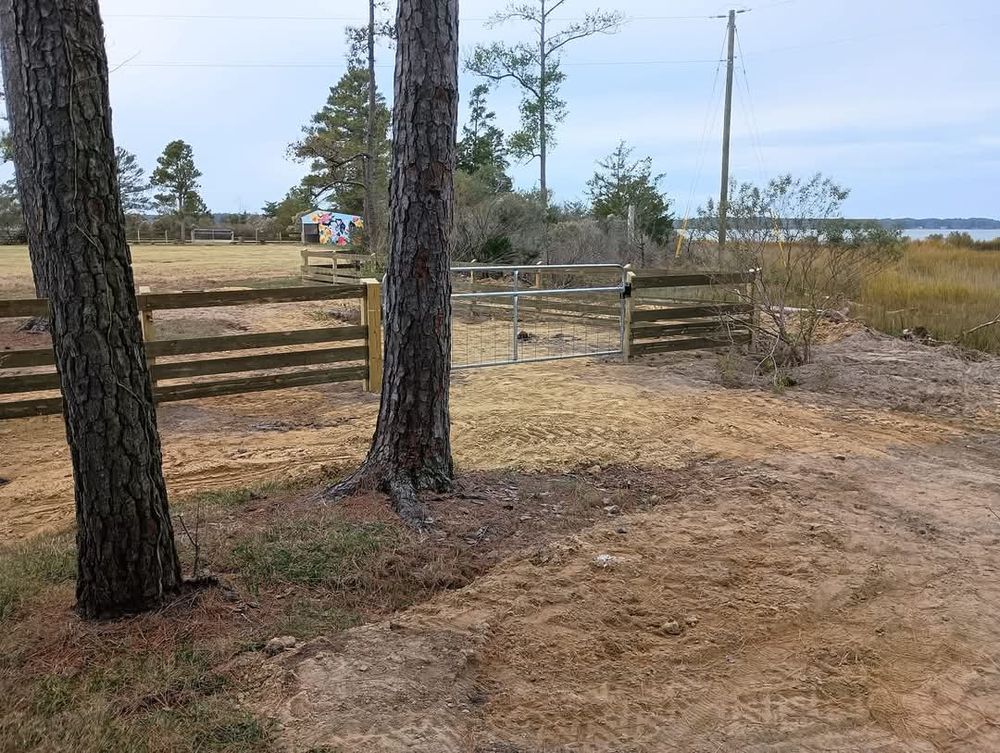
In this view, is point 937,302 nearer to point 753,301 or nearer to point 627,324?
point 753,301

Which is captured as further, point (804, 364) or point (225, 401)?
point (804, 364)

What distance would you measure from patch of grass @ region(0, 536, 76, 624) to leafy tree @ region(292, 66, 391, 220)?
26.4m

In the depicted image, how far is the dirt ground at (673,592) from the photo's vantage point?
308 cm

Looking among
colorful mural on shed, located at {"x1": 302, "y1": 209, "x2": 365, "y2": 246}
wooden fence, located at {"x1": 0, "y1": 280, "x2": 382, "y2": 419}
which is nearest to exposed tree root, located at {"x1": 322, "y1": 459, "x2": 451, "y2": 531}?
wooden fence, located at {"x1": 0, "y1": 280, "x2": 382, "y2": 419}

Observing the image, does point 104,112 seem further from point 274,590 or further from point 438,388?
point 438,388

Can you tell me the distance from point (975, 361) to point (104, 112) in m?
11.5

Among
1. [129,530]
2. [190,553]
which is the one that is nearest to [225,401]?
[190,553]

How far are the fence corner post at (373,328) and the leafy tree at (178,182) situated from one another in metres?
63.5

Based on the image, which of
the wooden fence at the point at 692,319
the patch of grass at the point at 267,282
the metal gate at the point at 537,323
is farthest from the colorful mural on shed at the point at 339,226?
the wooden fence at the point at 692,319

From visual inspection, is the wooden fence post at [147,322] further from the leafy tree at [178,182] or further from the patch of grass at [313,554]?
the leafy tree at [178,182]

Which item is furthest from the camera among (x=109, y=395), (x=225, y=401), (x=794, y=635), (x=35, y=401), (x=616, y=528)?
(x=225, y=401)

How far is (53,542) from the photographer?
15.1 ft

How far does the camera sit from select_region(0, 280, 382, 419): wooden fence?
7.15 metres

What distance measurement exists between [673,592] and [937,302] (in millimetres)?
12893
